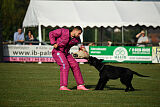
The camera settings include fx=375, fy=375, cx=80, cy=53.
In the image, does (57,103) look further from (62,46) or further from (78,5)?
(78,5)

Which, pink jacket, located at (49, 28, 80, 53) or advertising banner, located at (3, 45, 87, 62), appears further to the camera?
advertising banner, located at (3, 45, 87, 62)

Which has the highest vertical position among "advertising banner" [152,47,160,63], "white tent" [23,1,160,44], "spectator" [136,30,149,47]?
"white tent" [23,1,160,44]

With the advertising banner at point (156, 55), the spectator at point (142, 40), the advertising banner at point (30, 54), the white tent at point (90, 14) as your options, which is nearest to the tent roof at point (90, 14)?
the white tent at point (90, 14)

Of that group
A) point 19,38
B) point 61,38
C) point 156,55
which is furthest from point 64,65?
point 19,38

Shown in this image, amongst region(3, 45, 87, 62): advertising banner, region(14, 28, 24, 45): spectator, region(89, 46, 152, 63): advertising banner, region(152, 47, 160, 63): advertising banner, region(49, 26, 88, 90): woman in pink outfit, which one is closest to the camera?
region(49, 26, 88, 90): woman in pink outfit

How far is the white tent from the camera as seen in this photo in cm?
2414

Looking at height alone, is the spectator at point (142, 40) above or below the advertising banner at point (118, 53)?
above

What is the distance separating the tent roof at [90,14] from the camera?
79.3 feet

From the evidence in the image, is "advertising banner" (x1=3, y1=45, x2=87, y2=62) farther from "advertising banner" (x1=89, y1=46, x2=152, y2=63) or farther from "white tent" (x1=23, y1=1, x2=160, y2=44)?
"white tent" (x1=23, y1=1, x2=160, y2=44)

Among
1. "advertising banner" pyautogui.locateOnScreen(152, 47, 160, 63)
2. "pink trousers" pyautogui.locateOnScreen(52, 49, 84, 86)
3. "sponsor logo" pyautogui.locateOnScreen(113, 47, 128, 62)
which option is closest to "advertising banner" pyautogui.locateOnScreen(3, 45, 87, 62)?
"sponsor logo" pyautogui.locateOnScreen(113, 47, 128, 62)

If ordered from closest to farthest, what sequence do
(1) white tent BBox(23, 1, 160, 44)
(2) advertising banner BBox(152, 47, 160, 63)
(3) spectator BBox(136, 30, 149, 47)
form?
(2) advertising banner BBox(152, 47, 160, 63) < (1) white tent BBox(23, 1, 160, 44) < (3) spectator BBox(136, 30, 149, 47)

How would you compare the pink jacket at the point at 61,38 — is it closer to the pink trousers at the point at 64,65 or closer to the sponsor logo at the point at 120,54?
the pink trousers at the point at 64,65

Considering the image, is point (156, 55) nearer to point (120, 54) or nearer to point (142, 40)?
point (142, 40)

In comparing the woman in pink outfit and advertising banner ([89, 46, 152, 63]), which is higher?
the woman in pink outfit
